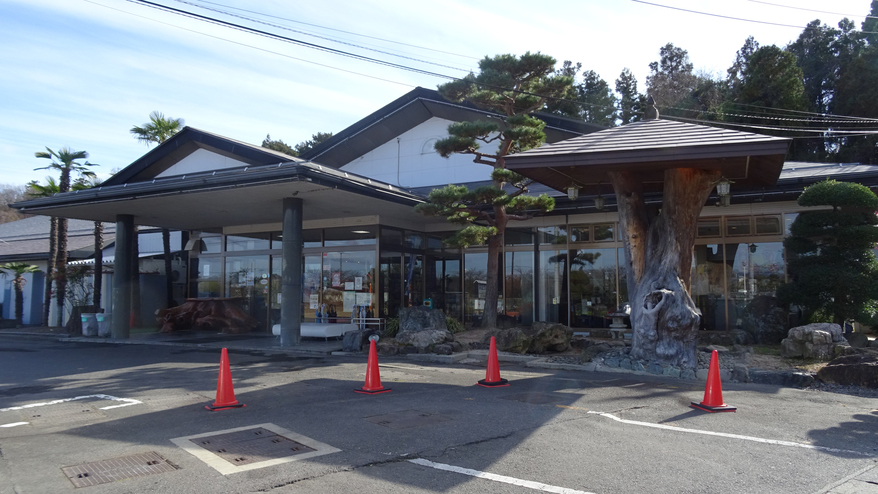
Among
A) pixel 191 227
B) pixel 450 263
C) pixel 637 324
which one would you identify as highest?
pixel 191 227

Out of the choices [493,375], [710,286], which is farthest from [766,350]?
[493,375]

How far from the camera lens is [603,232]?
1812cm

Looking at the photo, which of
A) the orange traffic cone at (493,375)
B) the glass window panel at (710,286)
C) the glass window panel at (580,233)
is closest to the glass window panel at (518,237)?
the glass window panel at (580,233)

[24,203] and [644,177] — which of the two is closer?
[644,177]

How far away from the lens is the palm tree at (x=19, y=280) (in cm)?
2516

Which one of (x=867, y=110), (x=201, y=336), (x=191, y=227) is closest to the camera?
(x=201, y=336)

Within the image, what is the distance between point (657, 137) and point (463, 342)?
6804 millimetres

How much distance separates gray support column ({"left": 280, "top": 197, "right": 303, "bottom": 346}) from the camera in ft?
50.5

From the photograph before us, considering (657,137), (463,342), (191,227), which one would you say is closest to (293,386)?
(463,342)

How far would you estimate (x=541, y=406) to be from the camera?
26.0ft

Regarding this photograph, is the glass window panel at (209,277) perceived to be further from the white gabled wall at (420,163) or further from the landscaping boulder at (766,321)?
the landscaping boulder at (766,321)

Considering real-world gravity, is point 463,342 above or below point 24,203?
below

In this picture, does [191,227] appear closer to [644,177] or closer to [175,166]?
[175,166]

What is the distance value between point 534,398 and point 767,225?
442 inches
